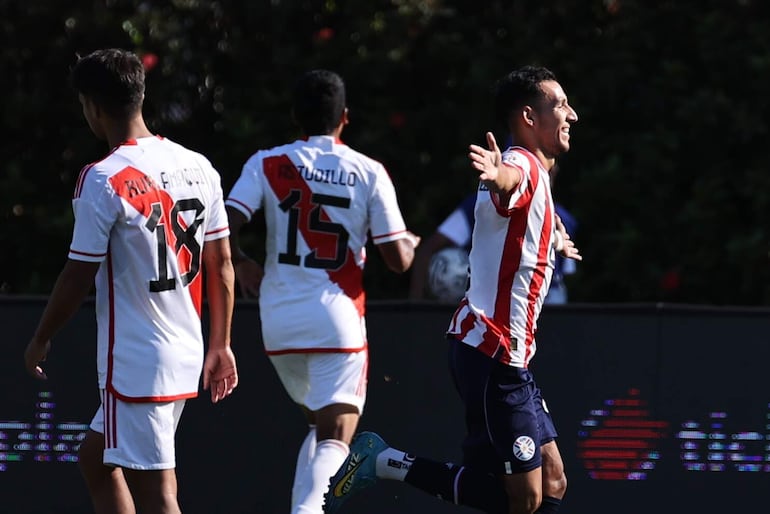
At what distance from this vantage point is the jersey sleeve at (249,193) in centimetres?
651

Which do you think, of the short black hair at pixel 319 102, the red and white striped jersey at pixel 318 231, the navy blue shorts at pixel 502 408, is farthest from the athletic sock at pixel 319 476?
the short black hair at pixel 319 102

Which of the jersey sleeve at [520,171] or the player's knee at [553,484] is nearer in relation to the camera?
the jersey sleeve at [520,171]

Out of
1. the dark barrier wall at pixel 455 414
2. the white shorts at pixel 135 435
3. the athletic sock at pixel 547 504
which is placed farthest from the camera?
the dark barrier wall at pixel 455 414

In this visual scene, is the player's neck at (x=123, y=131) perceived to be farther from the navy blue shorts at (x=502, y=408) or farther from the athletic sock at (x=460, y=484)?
the athletic sock at (x=460, y=484)

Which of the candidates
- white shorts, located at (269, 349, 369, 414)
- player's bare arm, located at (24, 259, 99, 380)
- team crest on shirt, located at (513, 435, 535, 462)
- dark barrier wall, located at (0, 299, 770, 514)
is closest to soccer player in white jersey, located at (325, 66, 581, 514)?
team crest on shirt, located at (513, 435, 535, 462)

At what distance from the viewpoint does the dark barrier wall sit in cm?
689

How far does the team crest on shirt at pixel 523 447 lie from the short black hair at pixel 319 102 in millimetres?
1809

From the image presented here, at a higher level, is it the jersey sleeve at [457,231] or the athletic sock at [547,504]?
the jersey sleeve at [457,231]

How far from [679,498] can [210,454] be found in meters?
2.28

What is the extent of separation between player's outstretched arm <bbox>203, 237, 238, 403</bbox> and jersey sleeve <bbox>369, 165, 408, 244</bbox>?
4.25 ft

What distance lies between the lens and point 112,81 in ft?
16.2

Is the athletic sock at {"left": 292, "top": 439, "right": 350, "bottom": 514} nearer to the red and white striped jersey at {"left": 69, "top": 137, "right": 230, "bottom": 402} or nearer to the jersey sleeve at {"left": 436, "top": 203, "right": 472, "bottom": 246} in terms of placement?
the red and white striped jersey at {"left": 69, "top": 137, "right": 230, "bottom": 402}

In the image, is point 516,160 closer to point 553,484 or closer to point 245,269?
point 553,484

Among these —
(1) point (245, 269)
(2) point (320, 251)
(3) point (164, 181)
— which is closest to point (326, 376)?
(2) point (320, 251)
